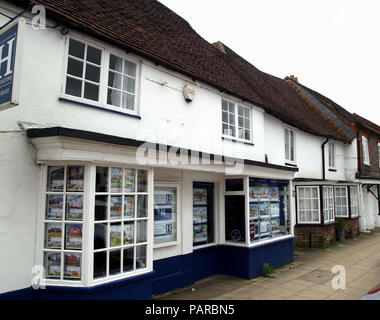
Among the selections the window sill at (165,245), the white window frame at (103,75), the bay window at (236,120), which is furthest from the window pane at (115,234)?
the bay window at (236,120)

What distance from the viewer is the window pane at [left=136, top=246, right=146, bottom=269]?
5541mm

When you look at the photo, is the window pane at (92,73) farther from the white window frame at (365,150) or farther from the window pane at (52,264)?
the white window frame at (365,150)

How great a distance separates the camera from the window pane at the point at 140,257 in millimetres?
5541

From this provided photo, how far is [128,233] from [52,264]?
1.26 meters

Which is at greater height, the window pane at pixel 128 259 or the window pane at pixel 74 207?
the window pane at pixel 74 207

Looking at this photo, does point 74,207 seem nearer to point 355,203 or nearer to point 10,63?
point 10,63

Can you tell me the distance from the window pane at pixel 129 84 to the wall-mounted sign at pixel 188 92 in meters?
1.59

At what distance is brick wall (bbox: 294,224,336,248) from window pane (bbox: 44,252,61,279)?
10.6 metres

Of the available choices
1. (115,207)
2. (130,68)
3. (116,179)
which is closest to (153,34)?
(130,68)

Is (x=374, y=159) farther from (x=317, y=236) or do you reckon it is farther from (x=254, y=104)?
(x=254, y=104)

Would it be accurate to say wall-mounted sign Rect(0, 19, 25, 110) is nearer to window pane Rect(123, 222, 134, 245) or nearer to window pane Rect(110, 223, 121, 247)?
window pane Rect(110, 223, 121, 247)

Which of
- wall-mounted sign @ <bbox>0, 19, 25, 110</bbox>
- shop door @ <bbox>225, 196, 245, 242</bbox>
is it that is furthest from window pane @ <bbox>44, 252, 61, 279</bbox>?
shop door @ <bbox>225, 196, 245, 242</bbox>
